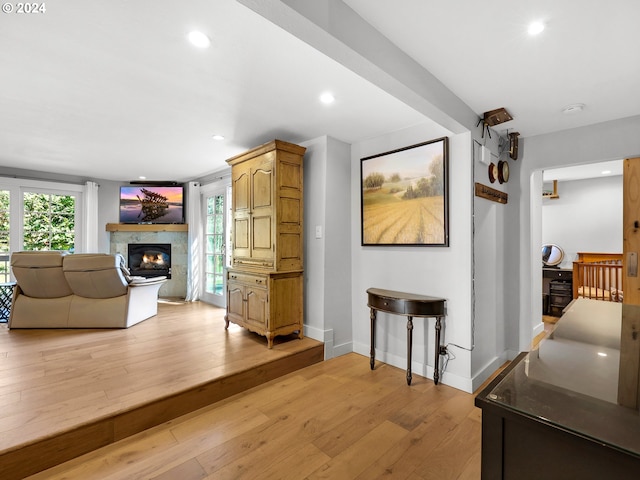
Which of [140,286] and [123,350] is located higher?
Answer: [140,286]

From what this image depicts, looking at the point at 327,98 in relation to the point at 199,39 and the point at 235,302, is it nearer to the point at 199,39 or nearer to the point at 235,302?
the point at 199,39

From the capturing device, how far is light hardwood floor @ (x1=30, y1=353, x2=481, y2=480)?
1.76m

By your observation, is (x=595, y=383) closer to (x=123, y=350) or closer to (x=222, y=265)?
(x=123, y=350)

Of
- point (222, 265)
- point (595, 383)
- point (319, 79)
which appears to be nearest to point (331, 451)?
point (595, 383)

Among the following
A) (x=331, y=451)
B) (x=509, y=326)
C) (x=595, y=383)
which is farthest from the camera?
(x=509, y=326)

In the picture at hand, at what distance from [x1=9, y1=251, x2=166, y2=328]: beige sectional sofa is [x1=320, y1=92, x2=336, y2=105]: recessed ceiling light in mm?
3165

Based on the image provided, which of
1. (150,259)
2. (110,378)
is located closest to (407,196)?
(110,378)

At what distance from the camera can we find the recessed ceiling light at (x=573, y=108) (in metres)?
2.46

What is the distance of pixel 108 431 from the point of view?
6.56 feet

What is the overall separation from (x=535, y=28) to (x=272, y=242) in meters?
2.52

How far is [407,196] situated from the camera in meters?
3.07

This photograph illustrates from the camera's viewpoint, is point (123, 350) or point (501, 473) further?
point (123, 350)

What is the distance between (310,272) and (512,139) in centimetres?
246

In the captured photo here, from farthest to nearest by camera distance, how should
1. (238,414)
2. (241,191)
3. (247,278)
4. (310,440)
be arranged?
A: 1. (241,191)
2. (247,278)
3. (238,414)
4. (310,440)
